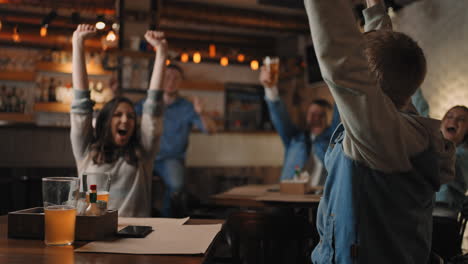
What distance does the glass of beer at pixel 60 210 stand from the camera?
3.81 ft

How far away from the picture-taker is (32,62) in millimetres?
7605

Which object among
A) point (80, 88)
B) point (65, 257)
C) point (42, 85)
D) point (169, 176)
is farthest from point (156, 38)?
point (42, 85)

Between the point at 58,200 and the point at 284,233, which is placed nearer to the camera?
the point at 58,200

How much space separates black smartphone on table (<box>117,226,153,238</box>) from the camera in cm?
128

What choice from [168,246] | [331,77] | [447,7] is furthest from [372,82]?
[447,7]

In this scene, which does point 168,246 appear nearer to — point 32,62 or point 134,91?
point 134,91

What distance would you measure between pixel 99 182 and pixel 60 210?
0.86 ft

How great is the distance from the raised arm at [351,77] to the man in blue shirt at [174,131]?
12.2 ft

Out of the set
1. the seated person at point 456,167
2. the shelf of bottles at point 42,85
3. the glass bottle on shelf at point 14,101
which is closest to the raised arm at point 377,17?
the seated person at point 456,167

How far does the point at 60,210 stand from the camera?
117cm

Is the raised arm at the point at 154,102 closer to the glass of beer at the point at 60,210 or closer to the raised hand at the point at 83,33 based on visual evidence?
the raised hand at the point at 83,33

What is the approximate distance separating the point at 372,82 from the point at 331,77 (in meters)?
0.08

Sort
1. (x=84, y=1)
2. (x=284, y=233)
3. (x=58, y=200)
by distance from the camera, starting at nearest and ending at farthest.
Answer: (x=58, y=200) → (x=284, y=233) → (x=84, y=1)

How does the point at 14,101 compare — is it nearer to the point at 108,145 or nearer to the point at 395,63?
the point at 108,145
